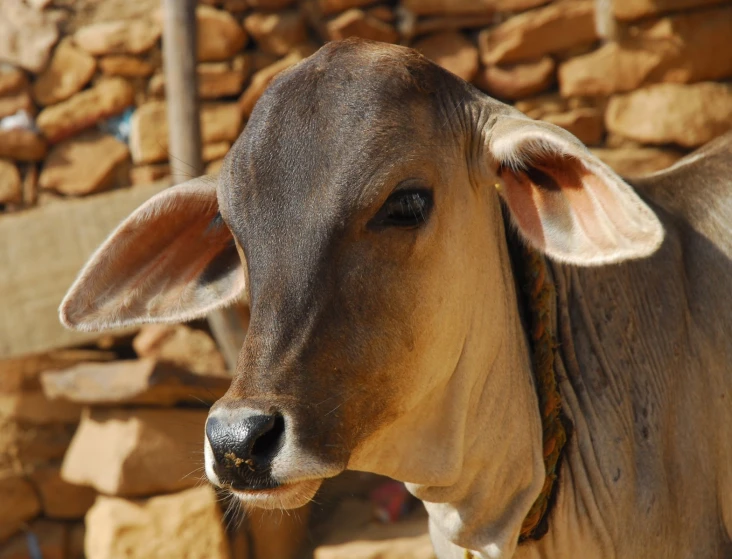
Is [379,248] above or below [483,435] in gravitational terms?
above

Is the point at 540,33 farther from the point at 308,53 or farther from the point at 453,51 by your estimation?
the point at 308,53

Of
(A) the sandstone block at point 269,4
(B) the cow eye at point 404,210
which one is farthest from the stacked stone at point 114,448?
(B) the cow eye at point 404,210

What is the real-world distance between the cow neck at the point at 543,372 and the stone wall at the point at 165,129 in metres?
2.26

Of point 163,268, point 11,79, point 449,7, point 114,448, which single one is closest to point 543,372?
point 163,268

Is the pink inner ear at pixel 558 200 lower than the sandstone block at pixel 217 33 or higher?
higher

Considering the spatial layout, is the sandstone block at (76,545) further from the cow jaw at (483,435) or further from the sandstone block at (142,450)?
the cow jaw at (483,435)

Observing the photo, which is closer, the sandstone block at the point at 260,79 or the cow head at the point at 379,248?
the cow head at the point at 379,248

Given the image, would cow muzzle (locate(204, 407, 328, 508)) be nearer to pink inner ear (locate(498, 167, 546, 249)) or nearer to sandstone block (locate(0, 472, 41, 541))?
pink inner ear (locate(498, 167, 546, 249))

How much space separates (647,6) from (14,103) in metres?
3.47

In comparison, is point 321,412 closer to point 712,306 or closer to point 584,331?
point 584,331

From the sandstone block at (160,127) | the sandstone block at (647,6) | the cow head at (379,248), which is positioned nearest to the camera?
the cow head at (379,248)

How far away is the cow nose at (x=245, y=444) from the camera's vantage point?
2049 millimetres

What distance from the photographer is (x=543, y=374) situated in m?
2.65

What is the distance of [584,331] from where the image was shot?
277cm
